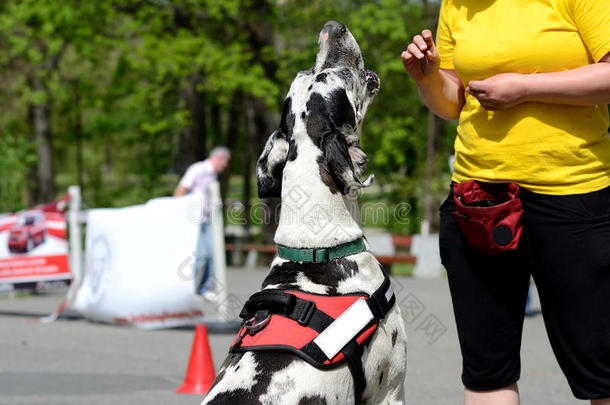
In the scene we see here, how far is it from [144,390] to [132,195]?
2735cm

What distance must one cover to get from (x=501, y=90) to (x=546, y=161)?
0.29 meters

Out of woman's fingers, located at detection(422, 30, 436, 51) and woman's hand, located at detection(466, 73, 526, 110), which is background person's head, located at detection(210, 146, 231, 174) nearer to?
woman's fingers, located at detection(422, 30, 436, 51)

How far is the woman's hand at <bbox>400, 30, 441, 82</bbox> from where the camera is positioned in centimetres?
312

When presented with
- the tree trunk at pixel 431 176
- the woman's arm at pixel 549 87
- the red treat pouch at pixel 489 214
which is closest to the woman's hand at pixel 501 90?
the woman's arm at pixel 549 87

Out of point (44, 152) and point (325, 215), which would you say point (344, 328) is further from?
point (44, 152)

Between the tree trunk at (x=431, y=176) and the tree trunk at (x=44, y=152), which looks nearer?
the tree trunk at (x=431, y=176)

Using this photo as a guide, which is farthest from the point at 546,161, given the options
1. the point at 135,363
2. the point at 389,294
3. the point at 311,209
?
the point at 135,363

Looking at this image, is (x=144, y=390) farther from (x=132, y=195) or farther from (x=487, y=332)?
(x=132, y=195)

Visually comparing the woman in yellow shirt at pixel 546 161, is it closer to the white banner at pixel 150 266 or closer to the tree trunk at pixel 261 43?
the white banner at pixel 150 266

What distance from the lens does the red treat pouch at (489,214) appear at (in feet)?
9.39

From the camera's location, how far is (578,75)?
8.86 feet

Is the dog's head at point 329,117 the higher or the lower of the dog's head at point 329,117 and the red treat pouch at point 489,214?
the higher

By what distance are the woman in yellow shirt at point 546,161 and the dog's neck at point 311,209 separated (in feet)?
→ 1.56

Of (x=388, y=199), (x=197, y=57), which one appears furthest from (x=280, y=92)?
(x=388, y=199)
